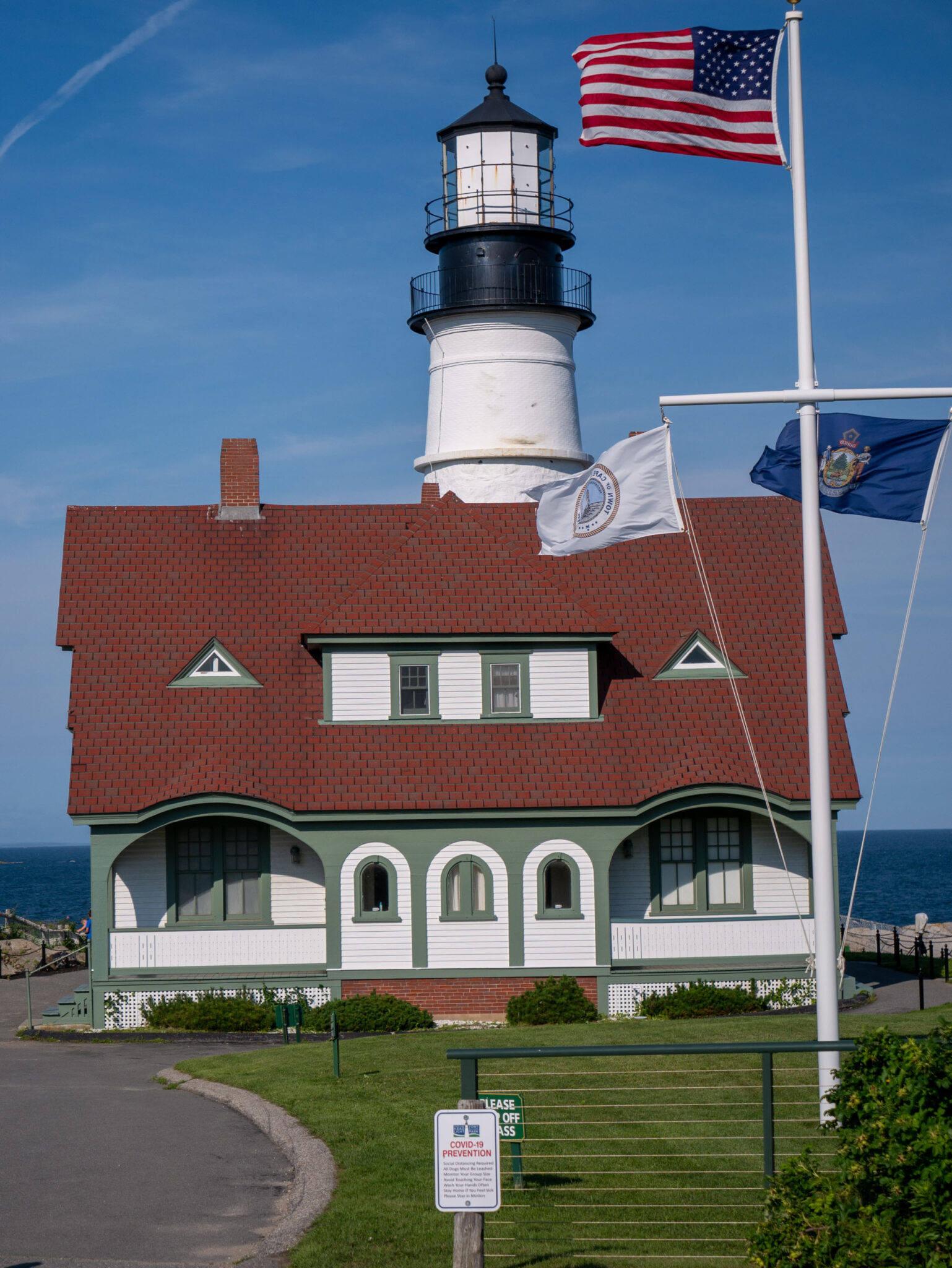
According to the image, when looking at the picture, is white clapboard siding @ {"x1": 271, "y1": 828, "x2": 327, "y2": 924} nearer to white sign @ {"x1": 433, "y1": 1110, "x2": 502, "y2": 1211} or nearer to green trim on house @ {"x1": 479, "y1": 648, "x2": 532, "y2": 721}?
green trim on house @ {"x1": 479, "y1": 648, "x2": 532, "y2": 721}

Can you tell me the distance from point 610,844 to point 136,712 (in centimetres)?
851

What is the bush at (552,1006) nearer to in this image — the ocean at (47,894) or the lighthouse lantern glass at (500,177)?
the lighthouse lantern glass at (500,177)

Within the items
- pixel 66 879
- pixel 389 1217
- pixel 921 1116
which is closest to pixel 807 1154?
pixel 921 1116

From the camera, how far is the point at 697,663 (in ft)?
90.1

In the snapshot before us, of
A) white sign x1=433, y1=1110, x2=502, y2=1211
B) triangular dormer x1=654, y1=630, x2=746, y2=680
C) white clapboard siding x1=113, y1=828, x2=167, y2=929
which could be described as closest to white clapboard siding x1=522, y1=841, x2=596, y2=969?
triangular dormer x1=654, y1=630, x2=746, y2=680

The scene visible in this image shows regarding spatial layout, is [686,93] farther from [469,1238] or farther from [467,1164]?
[469,1238]

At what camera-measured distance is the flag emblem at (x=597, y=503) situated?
12805mm

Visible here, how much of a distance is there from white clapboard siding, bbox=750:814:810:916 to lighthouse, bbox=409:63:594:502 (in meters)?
9.41

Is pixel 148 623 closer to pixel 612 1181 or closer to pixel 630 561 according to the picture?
pixel 630 561

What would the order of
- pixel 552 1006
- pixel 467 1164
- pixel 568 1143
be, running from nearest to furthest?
pixel 467 1164
pixel 568 1143
pixel 552 1006

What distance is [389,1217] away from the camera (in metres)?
10.9

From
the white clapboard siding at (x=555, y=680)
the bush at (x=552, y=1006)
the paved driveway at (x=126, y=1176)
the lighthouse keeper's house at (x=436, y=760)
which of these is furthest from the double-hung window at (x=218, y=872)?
the paved driveway at (x=126, y=1176)

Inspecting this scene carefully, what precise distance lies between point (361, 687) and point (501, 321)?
10028 mm

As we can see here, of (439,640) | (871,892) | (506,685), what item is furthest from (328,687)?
(871,892)
